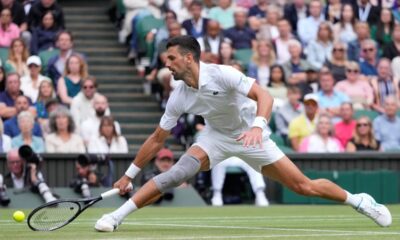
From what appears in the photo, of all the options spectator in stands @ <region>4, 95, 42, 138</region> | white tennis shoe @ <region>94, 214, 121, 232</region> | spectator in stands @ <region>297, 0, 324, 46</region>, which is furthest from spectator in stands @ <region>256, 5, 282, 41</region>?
white tennis shoe @ <region>94, 214, 121, 232</region>

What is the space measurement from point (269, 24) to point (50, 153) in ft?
20.5

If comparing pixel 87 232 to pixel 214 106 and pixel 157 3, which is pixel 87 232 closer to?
pixel 214 106

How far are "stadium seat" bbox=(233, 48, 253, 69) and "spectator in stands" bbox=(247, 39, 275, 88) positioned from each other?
23 centimetres

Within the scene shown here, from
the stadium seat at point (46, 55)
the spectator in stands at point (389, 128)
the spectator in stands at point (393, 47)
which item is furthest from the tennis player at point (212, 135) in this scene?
the spectator in stands at point (393, 47)

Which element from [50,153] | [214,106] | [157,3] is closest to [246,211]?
[50,153]

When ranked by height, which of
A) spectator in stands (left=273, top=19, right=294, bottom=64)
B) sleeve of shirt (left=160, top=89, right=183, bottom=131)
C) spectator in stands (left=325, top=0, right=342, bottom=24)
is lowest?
spectator in stands (left=273, top=19, right=294, bottom=64)

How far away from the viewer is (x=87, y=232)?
1047cm

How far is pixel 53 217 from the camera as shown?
10.8 meters

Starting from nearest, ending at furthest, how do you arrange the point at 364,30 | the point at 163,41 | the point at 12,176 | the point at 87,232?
1. the point at 87,232
2. the point at 12,176
3. the point at 163,41
4. the point at 364,30

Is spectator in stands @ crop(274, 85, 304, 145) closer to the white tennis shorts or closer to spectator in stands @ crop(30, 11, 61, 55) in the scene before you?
spectator in stands @ crop(30, 11, 61, 55)

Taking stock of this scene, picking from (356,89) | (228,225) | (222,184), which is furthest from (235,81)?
(356,89)

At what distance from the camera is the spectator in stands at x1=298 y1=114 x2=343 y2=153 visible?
1859 cm

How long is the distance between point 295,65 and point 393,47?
2308mm

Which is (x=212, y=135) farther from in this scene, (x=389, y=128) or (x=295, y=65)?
(x=295, y=65)
